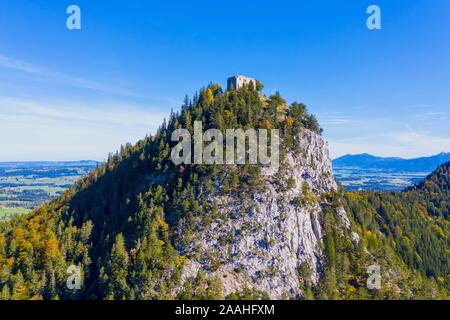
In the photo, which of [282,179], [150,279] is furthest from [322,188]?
[150,279]

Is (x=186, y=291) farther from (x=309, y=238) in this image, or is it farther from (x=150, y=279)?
(x=309, y=238)

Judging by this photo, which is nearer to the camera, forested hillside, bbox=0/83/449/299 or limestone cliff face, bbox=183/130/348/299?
forested hillside, bbox=0/83/449/299

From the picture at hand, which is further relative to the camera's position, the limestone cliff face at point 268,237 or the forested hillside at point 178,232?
the limestone cliff face at point 268,237

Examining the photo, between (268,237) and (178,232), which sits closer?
(178,232)

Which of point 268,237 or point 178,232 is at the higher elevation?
point 178,232
